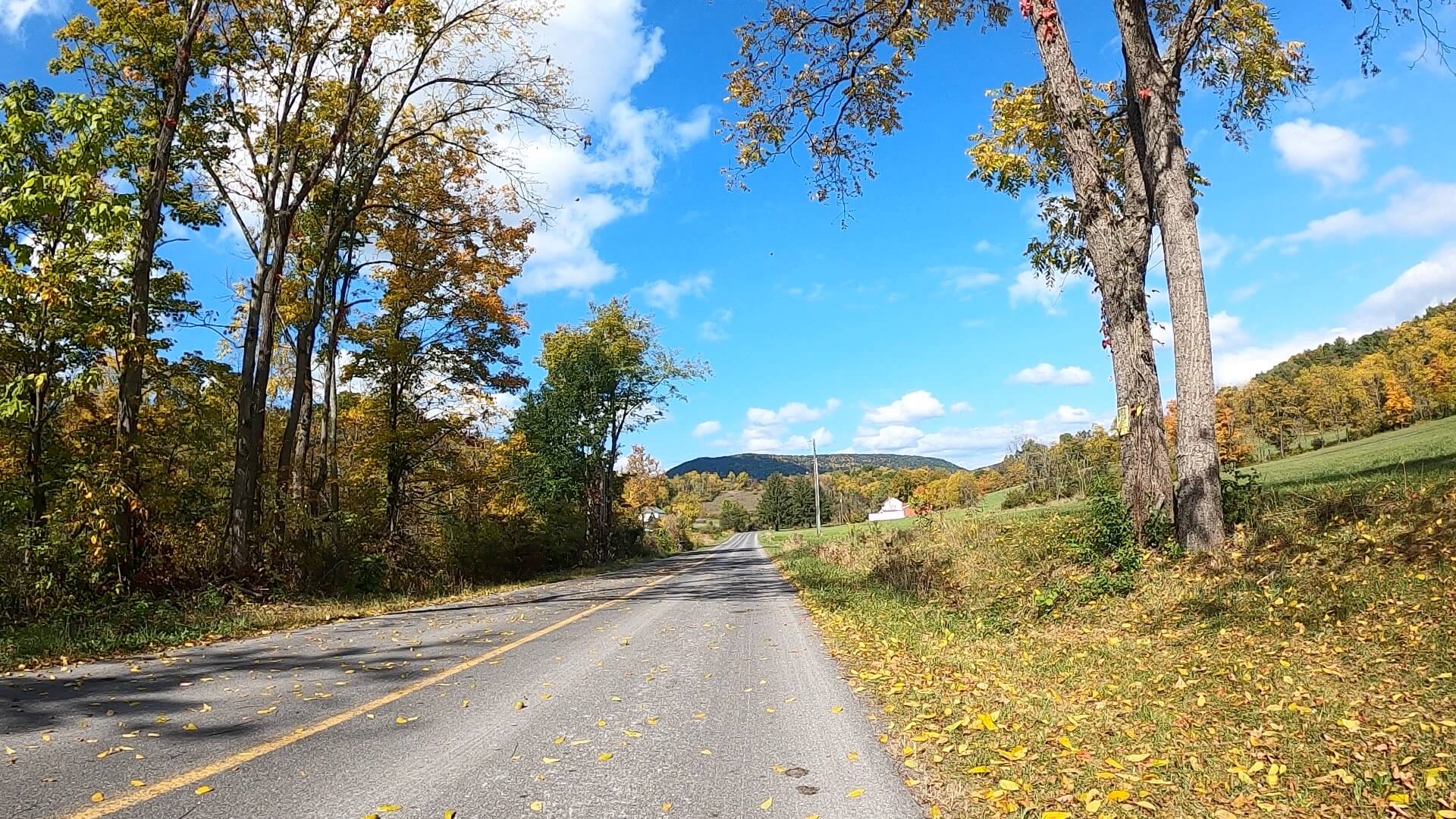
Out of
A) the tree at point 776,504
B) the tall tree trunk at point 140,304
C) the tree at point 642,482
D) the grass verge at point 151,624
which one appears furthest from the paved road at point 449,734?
the tree at point 776,504

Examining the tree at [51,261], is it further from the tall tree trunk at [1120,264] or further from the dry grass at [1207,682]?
the tall tree trunk at [1120,264]

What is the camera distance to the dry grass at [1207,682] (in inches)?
135

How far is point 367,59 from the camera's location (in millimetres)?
14586

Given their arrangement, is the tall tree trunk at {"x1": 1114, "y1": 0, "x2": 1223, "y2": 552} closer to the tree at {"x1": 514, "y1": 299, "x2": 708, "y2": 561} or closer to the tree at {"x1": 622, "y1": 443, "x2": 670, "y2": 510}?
the tree at {"x1": 514, "y1": 299, "x2": 708, "y2": 561}

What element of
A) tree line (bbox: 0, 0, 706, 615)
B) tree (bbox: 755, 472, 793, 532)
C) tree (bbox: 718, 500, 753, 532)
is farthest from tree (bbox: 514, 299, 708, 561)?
tree (bbox: 718, 500, 753, 532)

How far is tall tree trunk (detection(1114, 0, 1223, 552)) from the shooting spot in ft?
28.7

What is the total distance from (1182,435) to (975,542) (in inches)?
323

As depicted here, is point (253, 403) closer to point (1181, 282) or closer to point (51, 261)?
point (51, 261)

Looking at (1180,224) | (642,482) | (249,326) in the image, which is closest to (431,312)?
(249,326)

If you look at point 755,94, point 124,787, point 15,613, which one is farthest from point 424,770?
point 755,94

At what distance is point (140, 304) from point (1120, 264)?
46.4 ft

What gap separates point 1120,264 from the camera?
30.8 feet

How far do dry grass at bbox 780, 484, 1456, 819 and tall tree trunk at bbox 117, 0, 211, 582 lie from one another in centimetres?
1048

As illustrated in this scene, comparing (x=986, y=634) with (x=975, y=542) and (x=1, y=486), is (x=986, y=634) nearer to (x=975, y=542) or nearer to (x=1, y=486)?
(x=975, y=542)
